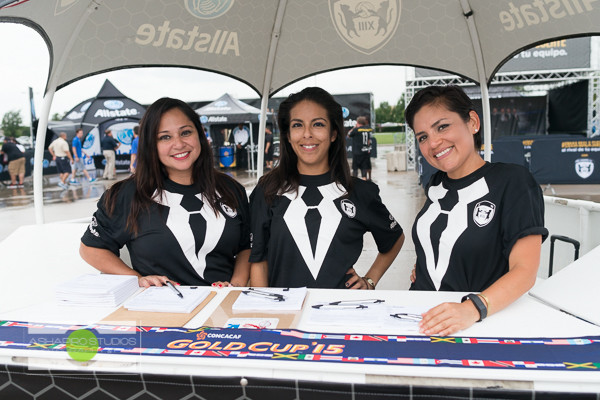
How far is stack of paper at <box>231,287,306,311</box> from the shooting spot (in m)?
1.46

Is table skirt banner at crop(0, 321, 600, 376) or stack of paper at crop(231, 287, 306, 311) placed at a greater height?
stack of paper at crop(231, 287, 306, 311)

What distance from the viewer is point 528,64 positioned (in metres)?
14.6

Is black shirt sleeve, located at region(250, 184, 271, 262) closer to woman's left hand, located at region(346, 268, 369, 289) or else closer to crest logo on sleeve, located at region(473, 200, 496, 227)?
woman's left hand, located at region(346, 268, 369, 289)

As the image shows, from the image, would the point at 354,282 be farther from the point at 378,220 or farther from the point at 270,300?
the point at 270,300

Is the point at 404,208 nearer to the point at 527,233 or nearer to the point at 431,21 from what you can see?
the point at 431,21

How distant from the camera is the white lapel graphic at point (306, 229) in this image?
1.92 meters

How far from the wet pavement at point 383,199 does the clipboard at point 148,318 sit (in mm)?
2754

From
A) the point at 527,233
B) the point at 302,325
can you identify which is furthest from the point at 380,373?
the point at 527,233

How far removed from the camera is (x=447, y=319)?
1246 millimetres

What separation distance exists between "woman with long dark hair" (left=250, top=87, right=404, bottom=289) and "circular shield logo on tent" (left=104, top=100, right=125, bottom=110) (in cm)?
1658

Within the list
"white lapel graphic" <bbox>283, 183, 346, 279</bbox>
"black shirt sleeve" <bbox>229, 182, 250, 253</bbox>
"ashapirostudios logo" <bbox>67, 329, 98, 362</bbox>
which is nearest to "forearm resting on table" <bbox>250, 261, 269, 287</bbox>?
"black shirt sleeve" <bbox>229, 182, 250, 253</bbox>

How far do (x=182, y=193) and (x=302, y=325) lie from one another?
3.28ft

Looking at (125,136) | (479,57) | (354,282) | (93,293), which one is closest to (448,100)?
(354,282)

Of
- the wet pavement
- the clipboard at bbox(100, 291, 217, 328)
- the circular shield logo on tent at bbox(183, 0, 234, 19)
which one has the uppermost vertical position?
the circular shield logo on tent at bbox(183, 0, 234, 19)
